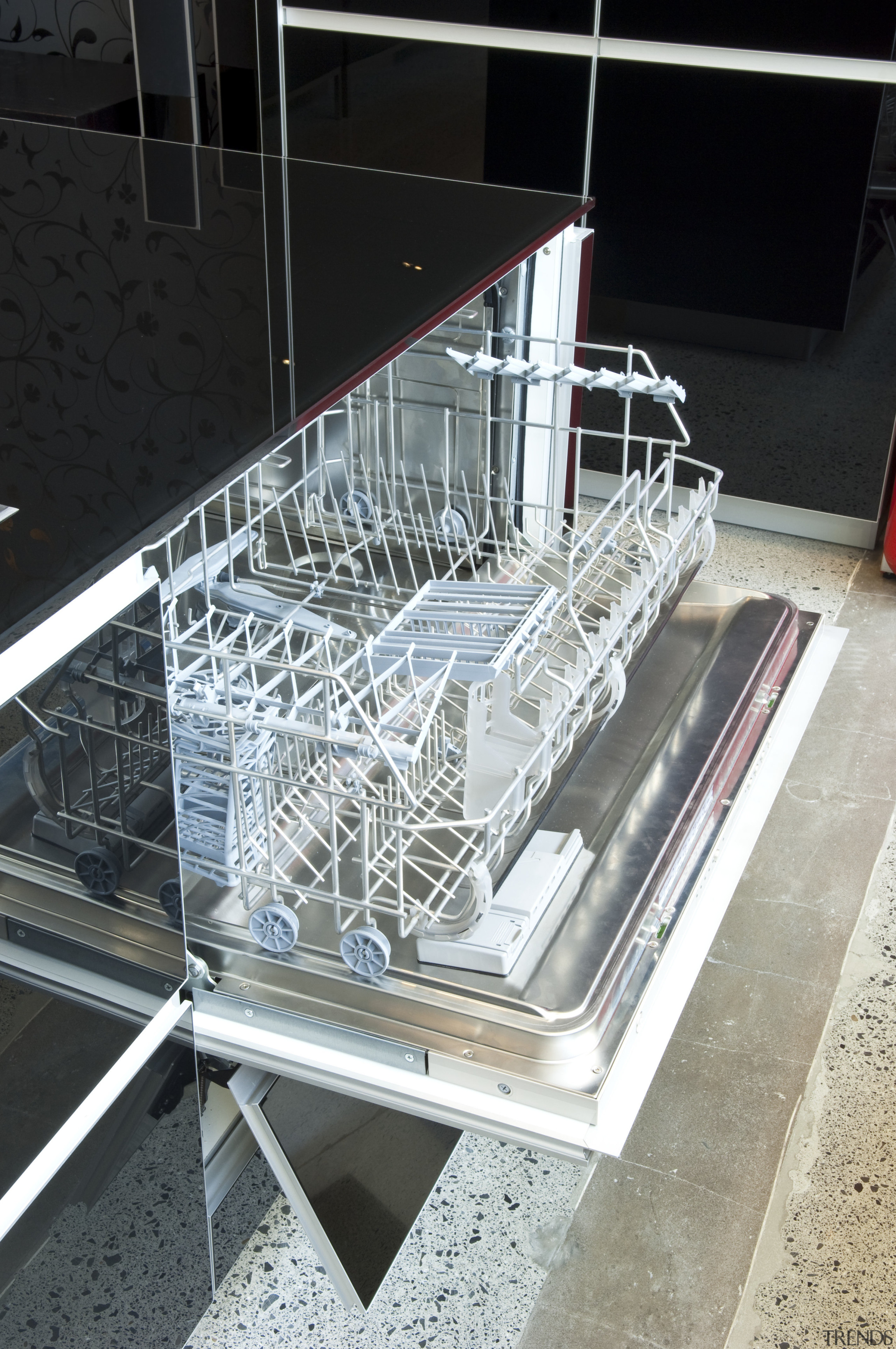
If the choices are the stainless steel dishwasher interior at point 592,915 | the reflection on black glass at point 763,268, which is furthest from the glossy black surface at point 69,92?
the stainless steel dishwasher interior at point 592,915

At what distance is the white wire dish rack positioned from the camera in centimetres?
100

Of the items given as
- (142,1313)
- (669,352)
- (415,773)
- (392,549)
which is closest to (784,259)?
(669,352)

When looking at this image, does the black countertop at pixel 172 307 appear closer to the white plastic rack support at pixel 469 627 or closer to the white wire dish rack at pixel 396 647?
the white wire dish rack at pixel 396 647

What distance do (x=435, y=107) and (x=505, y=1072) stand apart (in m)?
1.98

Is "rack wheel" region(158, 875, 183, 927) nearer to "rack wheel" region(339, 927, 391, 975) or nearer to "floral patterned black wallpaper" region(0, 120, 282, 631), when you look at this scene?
"rack wheel" region(339, 927, 391, 975)

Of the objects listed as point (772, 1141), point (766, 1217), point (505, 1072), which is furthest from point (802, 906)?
point (505, 1072)

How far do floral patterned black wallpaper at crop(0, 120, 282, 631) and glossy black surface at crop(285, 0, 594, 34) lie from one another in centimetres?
92

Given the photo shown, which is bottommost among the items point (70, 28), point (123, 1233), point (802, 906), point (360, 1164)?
point (802, 906)

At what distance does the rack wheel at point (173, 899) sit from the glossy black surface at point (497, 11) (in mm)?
1941

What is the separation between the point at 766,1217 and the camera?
4.48 feet

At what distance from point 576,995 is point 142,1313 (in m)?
0.42

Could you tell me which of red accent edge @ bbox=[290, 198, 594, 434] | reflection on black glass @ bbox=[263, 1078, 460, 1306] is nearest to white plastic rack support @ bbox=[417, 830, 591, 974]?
reflection on black glass @ bbox=[263, 1078, 460, 1306]

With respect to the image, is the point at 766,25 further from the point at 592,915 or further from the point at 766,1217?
the point at 766,1217

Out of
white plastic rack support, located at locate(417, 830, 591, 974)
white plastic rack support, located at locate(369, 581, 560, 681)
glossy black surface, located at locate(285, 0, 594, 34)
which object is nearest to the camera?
white plastic rack support, located at locate(417, 830, 591, 974)
